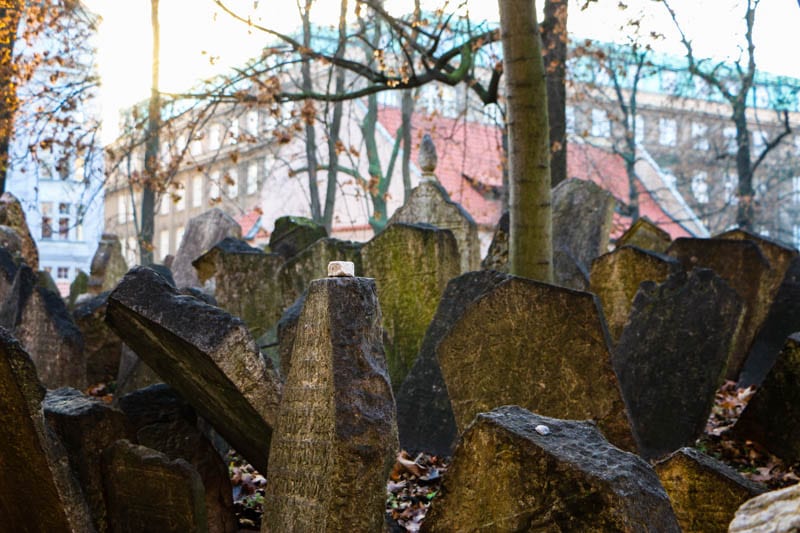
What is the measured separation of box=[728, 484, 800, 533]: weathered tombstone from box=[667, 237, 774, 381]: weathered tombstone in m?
6.20

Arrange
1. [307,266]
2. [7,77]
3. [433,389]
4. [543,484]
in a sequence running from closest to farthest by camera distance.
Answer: [543,484] → [433,389] → [307,266] → [7,77]

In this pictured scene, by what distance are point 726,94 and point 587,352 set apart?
624 inches

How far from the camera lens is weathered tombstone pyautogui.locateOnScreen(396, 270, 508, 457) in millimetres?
6223

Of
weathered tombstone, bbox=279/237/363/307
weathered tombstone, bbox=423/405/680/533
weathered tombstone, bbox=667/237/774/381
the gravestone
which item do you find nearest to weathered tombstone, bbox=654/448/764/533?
weathered tombstone, bbox=423/405/680/533

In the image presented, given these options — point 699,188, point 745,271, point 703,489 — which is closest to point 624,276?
point 745,271

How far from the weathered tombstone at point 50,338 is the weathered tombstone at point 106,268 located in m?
7.81

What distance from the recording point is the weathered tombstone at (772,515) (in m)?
1.73

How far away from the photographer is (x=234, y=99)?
11977mm

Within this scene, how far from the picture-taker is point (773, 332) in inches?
313

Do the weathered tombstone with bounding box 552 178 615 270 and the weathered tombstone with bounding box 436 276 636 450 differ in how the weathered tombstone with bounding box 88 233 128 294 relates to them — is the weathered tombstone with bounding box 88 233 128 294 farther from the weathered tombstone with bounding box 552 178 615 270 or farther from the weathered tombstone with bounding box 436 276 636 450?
the weathered tombstone with bounding box 436 276 636 450

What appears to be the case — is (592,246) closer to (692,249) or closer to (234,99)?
(692,249)

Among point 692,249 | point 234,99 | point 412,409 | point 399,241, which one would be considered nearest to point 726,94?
point 234,99

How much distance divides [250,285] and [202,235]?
5.24 metres

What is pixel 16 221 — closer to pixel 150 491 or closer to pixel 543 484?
pixel 150 491
